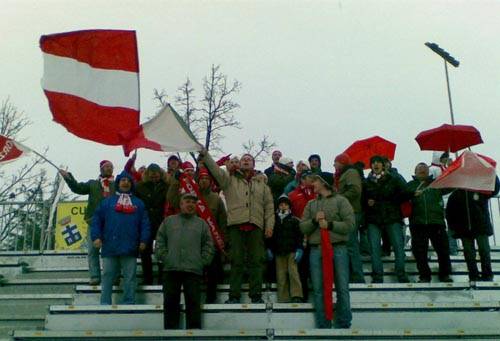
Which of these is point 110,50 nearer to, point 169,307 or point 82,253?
point 82,253

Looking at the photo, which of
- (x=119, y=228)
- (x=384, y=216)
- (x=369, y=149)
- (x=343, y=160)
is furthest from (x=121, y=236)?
(x=369, y=149)

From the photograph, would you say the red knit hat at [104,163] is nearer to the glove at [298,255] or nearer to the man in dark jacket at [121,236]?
the man in dark jacket at [121,236]

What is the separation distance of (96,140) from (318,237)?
11.6 ft

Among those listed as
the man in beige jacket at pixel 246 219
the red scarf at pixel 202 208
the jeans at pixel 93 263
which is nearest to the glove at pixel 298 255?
the man in beige jacket at pixel 246 219

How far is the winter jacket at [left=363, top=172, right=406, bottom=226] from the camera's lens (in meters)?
9.53

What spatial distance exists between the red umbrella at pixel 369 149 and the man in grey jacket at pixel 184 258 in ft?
17.6

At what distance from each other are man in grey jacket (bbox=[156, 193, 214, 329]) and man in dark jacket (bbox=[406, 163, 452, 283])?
2.88 meters

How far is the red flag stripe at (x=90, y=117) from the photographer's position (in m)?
10.1

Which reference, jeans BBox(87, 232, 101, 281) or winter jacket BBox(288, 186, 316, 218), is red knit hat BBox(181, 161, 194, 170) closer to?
winter jacket BBox(288, 186, 316, 218)

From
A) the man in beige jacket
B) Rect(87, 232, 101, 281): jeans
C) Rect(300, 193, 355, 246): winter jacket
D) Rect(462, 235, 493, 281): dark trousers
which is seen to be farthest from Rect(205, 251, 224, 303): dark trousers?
Rect(462, 235, 493, 281): dark trousers

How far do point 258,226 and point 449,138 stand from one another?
3784 mm

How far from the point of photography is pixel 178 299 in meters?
8.22

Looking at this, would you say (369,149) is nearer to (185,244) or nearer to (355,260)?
(355,260)

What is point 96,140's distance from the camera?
10023mm
